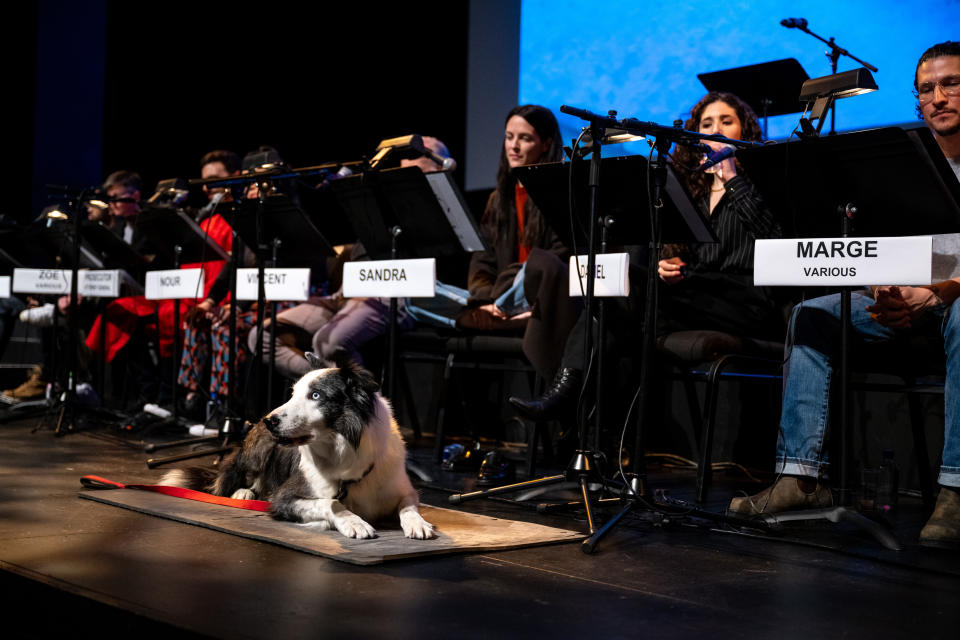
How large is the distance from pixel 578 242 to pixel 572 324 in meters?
0.51

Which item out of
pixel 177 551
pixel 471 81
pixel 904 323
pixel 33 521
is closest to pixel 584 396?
pixel 904 323

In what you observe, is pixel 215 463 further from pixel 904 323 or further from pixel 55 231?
pixel 904 323

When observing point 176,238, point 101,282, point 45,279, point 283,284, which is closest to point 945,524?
point 283,284

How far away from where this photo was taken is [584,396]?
10.3ft

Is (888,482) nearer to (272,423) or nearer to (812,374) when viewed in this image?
(812,374)

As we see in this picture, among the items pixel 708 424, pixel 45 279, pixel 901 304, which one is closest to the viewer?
pixel 901 304

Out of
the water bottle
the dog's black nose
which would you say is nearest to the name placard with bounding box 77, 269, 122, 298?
the dog's black nose

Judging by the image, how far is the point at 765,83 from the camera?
4.64 metres

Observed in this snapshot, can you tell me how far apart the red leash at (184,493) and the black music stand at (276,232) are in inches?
40.6

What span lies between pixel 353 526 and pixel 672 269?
1825mm

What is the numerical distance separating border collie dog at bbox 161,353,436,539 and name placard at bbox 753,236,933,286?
1259 millimetres

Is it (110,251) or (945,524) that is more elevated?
(110,251)

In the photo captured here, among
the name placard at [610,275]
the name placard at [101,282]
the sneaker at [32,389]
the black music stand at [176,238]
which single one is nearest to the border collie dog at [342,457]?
the name placard at [610,275]

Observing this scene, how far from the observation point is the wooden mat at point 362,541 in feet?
8.61
